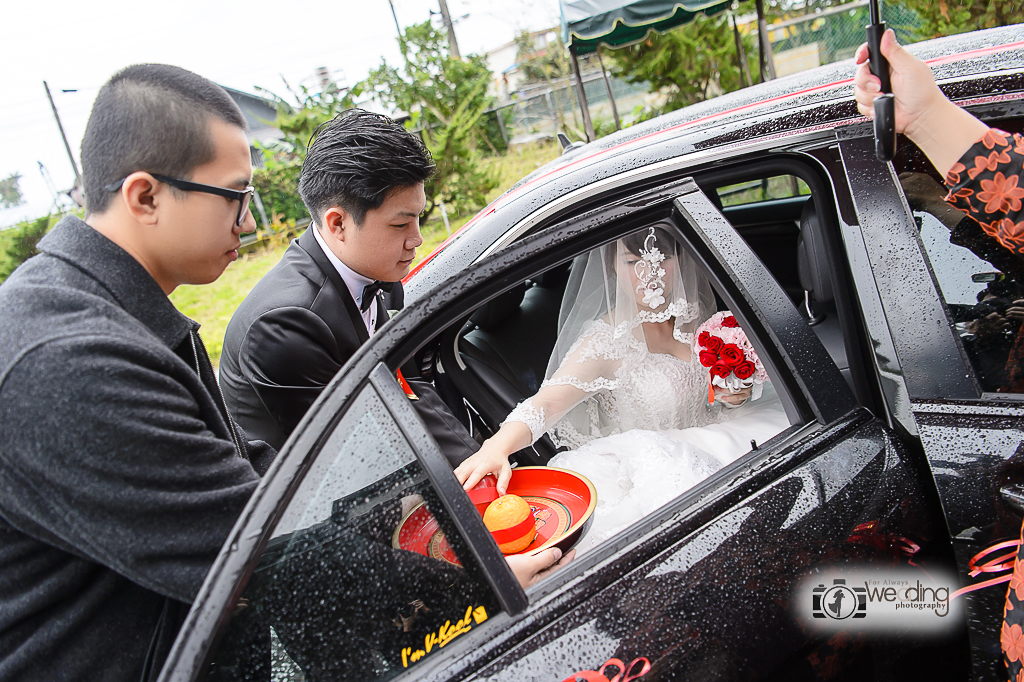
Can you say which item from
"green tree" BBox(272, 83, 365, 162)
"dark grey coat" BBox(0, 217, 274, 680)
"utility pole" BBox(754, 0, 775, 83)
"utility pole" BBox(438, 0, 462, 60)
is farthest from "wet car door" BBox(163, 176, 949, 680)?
"utility pole" BBox(438, 0, 462, 60)

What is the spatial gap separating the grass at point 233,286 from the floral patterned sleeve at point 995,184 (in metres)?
6.14

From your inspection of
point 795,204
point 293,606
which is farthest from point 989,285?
point 795,204

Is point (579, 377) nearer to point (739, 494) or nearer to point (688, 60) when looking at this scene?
point (739, 494)

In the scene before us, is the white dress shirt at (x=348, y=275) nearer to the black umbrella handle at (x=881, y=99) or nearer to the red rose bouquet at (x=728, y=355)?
the red rose bouquet at (x=728, y=355)

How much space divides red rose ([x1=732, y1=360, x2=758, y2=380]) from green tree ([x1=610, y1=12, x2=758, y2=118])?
27.5 feet

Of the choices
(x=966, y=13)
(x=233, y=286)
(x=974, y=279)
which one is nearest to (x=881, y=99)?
(x=974, y=279)

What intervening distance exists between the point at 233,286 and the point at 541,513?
31.8ft

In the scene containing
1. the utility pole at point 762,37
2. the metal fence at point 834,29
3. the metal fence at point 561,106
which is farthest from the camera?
the metal fence at point 561,106

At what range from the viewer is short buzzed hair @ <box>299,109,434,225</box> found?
1811mm

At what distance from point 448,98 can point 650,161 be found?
9720mm

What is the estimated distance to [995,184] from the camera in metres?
1.09

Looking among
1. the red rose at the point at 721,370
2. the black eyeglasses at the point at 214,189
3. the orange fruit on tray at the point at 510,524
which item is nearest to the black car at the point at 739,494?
the orange fruit on tray at the point at 510,524

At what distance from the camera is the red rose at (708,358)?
1887mm

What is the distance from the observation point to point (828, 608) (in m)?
1.08
